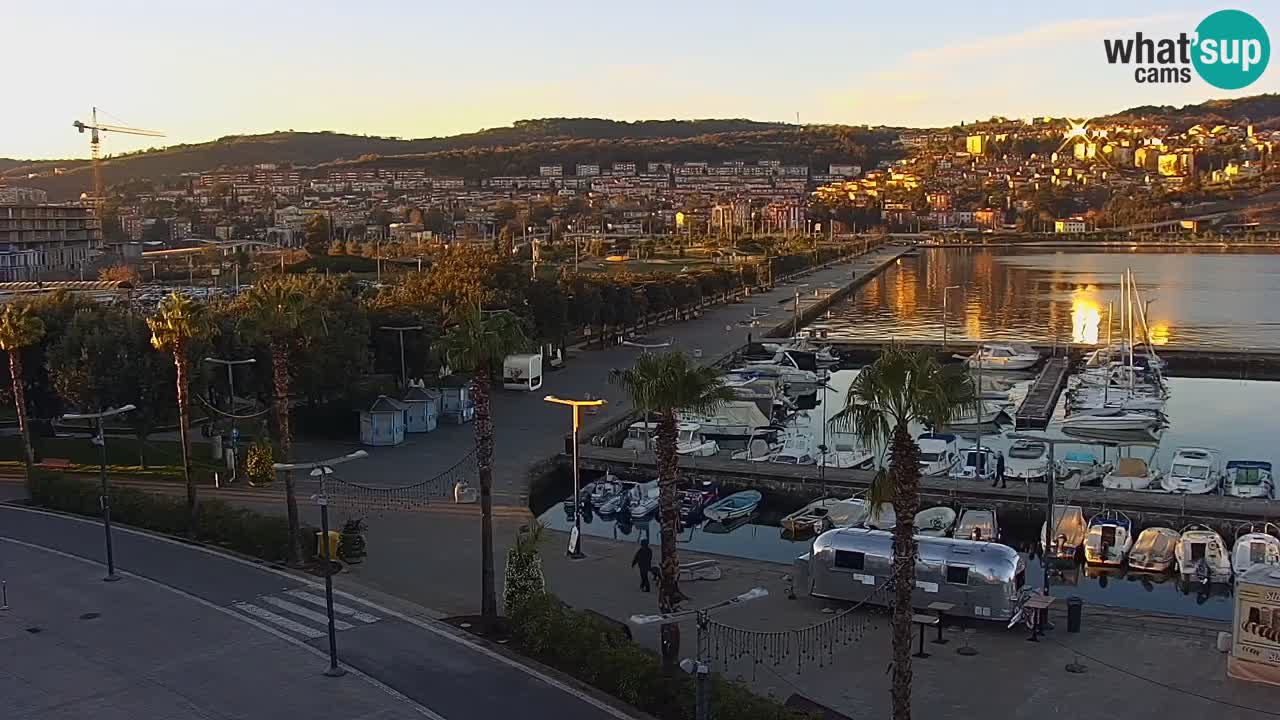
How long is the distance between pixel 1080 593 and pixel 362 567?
11.9 metres

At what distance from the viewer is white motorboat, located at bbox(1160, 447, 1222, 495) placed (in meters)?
25.1

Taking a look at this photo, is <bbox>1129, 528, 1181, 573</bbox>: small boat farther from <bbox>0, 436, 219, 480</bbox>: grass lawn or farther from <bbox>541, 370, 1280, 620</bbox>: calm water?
<bbox>0, 436, 219, 480</bbox>: grass lawn

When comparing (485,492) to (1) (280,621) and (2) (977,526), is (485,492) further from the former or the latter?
(2) (977,526)

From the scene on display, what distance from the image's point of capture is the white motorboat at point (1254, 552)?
64.4 feet

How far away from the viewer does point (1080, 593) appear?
1972 cm

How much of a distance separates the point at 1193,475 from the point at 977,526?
7344 mm

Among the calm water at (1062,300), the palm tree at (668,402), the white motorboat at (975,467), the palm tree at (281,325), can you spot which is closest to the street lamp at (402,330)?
the palm tree at (281,325)

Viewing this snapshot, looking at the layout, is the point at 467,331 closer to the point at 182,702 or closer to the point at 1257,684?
the point at 182,702

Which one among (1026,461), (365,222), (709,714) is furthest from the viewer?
(365,222)

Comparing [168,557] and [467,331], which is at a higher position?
[467,331]

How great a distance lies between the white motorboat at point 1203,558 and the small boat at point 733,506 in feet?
27.7

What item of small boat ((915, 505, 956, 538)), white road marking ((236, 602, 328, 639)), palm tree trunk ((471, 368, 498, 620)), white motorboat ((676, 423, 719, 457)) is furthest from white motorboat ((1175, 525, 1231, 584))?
white road marking ((236, 602, 328, 639))

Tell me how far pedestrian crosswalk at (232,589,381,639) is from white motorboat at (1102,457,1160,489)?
1700 cm

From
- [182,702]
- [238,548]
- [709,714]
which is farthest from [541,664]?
[238,548]
